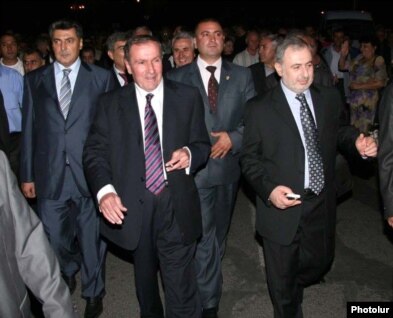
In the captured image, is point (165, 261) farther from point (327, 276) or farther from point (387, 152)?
point (327, 276)

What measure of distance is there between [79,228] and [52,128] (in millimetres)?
944

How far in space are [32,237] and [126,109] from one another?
1.54m

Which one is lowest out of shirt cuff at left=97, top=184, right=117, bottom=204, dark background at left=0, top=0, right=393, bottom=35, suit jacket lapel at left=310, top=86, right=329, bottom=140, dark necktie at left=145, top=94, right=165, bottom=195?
shirt cuff at left=97, top=184, right=117, bottom=204

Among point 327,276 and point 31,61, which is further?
point 31,61

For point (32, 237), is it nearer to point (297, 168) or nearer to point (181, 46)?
point (297, 168)

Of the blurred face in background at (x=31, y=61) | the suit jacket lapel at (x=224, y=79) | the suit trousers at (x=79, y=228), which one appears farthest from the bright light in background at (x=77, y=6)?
the suit jacket lapel at (x=224, y=79)

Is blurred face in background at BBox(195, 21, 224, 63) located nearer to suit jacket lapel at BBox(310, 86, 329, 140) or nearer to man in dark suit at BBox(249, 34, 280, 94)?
suit jacket lapel at BBox(310, 86, 329, 140)

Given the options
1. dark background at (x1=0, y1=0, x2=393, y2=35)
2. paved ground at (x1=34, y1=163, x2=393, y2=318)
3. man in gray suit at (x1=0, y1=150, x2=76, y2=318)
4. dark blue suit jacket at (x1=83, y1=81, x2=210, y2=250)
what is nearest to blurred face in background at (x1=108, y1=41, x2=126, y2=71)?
dark blue suit jacket at (x1=83, y1=81, x2=210, y2=250)

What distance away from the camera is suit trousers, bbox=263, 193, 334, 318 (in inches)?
148

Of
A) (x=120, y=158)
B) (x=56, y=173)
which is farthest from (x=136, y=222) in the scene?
(x=56, y=173)

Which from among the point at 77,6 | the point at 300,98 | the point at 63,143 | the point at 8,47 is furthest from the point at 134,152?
the point at 77,6

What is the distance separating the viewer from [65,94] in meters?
4.45

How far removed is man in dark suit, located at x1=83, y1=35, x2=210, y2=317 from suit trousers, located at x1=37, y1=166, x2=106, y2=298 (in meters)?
0.81

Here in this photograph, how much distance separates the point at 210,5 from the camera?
49.4 m
